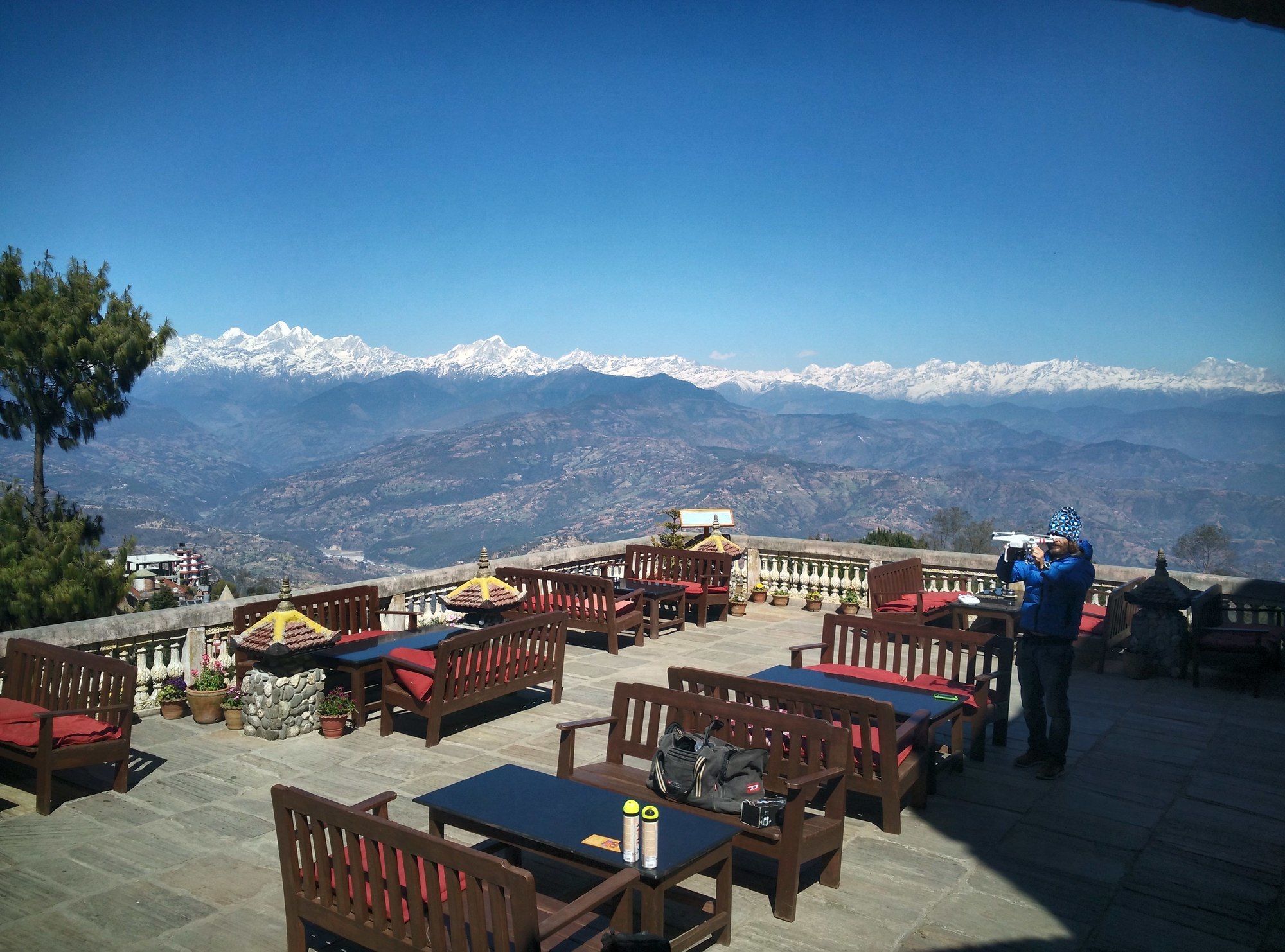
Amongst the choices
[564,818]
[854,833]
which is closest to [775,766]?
[854,833]

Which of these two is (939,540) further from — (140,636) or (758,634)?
(140,636)

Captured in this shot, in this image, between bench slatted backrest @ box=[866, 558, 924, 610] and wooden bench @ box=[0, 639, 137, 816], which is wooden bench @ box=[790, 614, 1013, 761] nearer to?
bench slatted backrest @ box=[866, 558, 924, 610]

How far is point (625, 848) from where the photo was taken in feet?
10.6

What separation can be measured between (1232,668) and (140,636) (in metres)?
9.46

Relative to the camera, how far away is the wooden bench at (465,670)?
6.31 metres

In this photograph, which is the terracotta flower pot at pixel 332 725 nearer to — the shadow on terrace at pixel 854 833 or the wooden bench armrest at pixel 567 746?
the shadow on terrace at pixel 854 833

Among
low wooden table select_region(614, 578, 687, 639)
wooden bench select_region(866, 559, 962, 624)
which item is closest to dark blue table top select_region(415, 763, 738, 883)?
low wooden table select_region(614, 578, 687, 639)

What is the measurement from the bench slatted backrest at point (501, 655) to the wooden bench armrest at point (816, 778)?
2.97 metres

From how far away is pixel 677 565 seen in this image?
1173cm

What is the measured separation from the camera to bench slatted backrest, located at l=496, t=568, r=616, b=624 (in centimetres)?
946

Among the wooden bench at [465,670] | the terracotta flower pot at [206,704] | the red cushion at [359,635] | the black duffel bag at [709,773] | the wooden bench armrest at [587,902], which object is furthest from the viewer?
the red cushion at [359,635]

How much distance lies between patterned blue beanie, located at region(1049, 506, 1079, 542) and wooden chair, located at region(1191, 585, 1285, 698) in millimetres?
3633

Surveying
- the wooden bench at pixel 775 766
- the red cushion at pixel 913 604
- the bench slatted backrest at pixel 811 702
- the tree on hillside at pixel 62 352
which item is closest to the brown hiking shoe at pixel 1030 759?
the bench slatted backrest at pixel 811 702

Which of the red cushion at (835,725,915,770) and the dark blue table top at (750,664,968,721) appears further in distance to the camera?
the dark blue table top at (750,664,968,721)
